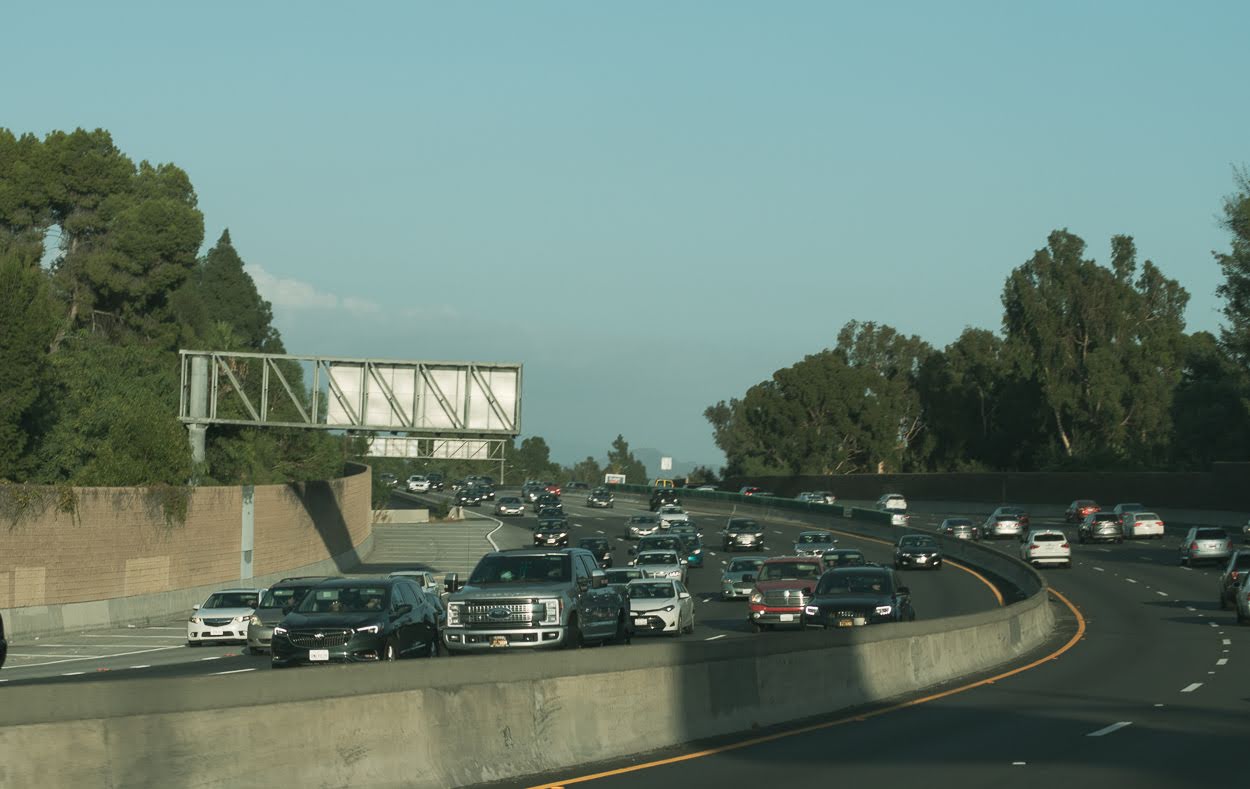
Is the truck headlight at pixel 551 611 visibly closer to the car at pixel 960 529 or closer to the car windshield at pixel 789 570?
the car windshield at pixel 789 570

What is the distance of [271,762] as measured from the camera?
36.5 ft

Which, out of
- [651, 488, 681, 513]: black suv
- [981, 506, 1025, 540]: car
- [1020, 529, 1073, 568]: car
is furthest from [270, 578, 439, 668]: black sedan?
[651, 488, 681, 513]: black suv

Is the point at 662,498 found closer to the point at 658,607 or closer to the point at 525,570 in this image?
the point at 658,607

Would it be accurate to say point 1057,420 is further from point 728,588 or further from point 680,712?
point 680,712

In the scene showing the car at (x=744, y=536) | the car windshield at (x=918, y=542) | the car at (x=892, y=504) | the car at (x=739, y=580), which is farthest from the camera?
the car at (x=892, y=504)

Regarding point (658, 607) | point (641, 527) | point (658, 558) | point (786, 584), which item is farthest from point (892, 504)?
point (658, 607)

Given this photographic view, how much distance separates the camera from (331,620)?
23.0m

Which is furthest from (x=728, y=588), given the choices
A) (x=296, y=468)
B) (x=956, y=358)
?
(x=956, y=358)

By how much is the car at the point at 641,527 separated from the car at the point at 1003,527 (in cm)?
1712

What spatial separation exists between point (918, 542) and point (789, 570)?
24042mm

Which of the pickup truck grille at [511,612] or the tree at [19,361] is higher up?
the tree at [19,361]

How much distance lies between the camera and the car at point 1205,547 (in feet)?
193

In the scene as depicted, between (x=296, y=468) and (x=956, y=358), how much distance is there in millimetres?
93687

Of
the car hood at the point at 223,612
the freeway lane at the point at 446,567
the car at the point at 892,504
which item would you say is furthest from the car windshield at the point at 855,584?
the car at the point at 892,504
